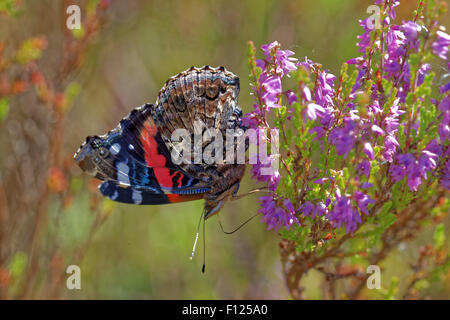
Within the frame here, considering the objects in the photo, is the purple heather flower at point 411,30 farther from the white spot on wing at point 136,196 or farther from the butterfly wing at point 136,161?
the white spot on wing at point 136,196

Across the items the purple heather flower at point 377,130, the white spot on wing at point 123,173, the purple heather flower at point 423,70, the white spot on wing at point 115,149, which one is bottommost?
the purple heather flower at point 377,130

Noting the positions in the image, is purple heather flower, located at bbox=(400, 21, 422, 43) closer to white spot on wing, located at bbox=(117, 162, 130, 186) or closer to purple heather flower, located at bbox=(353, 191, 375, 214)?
purple heather flower, located at bbox=(353, 191, 375, 214)

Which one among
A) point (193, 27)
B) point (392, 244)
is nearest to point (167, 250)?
point (193, 27)

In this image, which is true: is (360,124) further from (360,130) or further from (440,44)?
(440,44)

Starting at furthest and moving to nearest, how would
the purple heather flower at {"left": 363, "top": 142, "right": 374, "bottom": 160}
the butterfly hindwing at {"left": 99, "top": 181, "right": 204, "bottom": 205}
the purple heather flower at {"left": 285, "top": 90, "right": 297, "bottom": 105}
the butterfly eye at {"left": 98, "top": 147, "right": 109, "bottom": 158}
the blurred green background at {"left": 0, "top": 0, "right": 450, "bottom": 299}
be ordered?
the blurred green background at {"left": 0, "top": 0, "right": 450, "bottom": 299}
the butterfly eye at {"left": 98, "top": 147, "right": 109, "bottom": 158}
the butterfly hindwing at {"left": 99, "top": 181, "right": 204, "bottom": 205}
the purple heather flower at {"left": 285, "top": 90, "right": 297, "bottom": 105}
the purple heather flower at {"left": 363, "top": 142, "right": 374, "bottom": 160}

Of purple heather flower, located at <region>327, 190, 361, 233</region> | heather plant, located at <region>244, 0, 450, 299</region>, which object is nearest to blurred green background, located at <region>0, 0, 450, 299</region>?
heather plant, located at <region>244, 0, 450, 299</region>

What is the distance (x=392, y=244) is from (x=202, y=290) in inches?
139

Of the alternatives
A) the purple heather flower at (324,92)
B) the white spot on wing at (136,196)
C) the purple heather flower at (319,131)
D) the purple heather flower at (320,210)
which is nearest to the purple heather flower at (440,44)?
the purple heather flower at (324,92)

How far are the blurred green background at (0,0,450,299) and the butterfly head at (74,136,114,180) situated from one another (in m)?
1.97

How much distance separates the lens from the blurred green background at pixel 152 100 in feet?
18.7

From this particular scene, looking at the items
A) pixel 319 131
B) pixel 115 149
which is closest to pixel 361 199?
pixel 319 131

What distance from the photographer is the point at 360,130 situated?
2240mm

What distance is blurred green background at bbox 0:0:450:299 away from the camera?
5.70 m

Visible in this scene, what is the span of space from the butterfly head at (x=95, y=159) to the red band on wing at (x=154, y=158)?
310 mm
